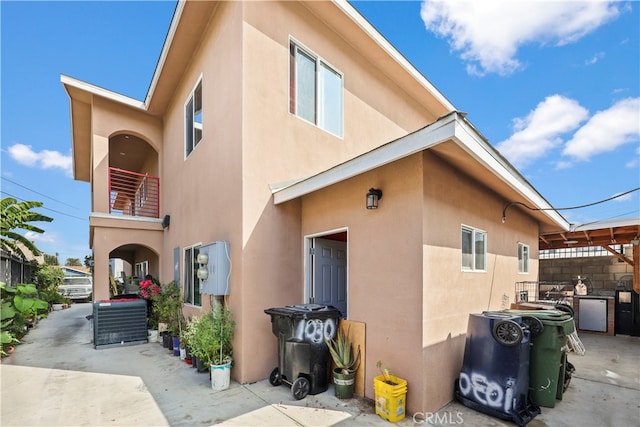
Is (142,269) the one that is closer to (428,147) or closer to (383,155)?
(383,155)

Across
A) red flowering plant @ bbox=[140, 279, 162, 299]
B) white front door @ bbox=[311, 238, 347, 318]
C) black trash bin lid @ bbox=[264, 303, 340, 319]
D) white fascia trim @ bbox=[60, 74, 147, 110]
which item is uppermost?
white fascia trim @ bbox=[60, 74, 147, 110]

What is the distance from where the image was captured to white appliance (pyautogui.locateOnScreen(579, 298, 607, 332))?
9055 millimetres

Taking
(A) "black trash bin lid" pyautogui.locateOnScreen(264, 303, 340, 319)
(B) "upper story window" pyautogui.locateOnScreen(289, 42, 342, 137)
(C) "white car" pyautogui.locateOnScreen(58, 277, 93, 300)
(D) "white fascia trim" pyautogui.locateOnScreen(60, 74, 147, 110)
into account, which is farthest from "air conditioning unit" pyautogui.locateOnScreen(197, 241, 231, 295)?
(C) "white car" pyautogui.locateOnScreen(58, 277, 93, 300)

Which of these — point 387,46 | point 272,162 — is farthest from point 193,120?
point 387,46

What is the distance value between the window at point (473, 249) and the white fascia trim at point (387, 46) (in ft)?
15.9

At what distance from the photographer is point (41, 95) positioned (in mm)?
13820

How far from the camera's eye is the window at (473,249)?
502 centimetres

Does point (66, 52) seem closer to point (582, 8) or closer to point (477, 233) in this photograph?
point (477, 233)

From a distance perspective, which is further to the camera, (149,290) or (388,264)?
(149,290)

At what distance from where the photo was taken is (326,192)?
5418mm

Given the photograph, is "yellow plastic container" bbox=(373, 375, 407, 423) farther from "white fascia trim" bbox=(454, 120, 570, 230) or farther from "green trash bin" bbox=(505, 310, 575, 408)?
"white fascia trim" bbox=(454, 120, 570, 230)

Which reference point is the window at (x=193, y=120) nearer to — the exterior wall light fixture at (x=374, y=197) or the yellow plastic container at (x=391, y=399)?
the exterior wall light fixture at (x=374, y=197)

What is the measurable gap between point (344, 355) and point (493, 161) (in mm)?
3299

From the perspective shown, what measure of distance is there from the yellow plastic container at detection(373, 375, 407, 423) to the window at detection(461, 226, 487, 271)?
6.70 feet
